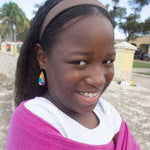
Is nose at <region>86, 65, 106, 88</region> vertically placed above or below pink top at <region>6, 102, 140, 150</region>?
above

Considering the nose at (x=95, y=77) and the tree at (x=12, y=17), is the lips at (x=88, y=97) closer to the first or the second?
the nose at (x=95, y=77)

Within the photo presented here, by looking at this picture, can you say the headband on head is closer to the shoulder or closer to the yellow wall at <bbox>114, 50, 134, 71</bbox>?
the shoulder

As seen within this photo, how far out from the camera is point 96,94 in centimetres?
79

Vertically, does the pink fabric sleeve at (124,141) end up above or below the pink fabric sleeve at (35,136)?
below

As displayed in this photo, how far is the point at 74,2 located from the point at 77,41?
8.3 inches

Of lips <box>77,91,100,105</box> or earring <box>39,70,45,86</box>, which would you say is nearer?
lips <box>77,91,100,105</box>

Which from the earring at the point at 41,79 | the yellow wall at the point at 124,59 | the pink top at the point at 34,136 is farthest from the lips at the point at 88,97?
the yellow wall at the point at 124,59

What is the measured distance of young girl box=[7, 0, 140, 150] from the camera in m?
0.68

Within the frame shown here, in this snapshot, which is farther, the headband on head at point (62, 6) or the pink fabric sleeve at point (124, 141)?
the pink fabric sleeve at point (124, 141)

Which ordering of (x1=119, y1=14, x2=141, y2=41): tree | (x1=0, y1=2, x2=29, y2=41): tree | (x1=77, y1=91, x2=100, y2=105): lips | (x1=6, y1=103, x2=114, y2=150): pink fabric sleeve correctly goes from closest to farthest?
1. (x1=6, y1=103, x2=114, y2=150): pink fabric sleeve
2. (x1=77, y1=91, x2=100, y2=105): lips
3. (x1=119, y1=14, x2=141, y2=41): tree
4. (x1=0, y1=2, x2=29, y2=41): tree

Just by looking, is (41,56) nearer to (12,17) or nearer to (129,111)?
(129,111)

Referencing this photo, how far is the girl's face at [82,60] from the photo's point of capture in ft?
2.31

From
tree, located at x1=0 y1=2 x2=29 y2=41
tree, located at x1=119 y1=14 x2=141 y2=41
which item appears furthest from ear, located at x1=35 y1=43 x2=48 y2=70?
tree, located at x1=0 y1=2 x2=29 y2=41

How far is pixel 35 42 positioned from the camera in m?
0.93
